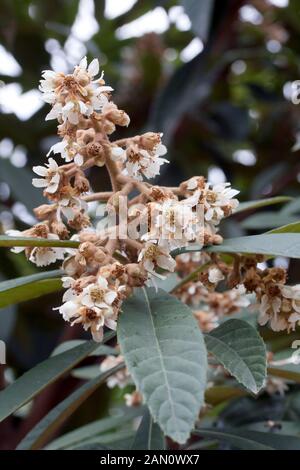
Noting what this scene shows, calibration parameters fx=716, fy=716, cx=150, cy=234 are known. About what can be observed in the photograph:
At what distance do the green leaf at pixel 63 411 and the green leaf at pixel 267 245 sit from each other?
0.24m

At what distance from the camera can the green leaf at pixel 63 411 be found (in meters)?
0.86

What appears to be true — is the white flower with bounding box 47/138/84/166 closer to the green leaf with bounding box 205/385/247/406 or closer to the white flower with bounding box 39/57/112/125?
the white flower with bounding box 39/57/112/125

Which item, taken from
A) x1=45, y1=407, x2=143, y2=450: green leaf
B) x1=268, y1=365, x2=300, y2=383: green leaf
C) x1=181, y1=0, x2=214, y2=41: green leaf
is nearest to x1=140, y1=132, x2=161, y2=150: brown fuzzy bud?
x1=268, y1=365, x2=300, y2=383: green leaf

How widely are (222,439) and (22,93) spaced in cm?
137

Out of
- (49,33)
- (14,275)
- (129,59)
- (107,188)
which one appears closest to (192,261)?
(14,275)

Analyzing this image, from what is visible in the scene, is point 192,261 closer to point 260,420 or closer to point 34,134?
point 260,420

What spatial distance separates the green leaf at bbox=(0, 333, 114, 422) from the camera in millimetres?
727

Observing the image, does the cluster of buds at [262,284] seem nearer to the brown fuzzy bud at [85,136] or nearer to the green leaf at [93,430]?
the brown fuzzy bud at [85,136]

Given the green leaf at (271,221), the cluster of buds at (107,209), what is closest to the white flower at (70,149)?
the cluster of buds at (107,209)

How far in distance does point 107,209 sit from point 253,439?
0.36m

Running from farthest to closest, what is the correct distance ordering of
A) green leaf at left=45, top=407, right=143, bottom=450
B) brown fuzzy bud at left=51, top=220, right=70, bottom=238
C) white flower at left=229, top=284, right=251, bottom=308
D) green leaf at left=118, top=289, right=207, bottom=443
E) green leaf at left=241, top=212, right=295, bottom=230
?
green leaf at left=241, top=212, right=295, bottom=230 → green leaf at left=45, top=407, right=143, bottom=450 → white flower at left=229, top=284, right=251, bottom=308 → brown fuzzy bud at left=51, top=220, right=70, bottom=238 → green leaf at left=118, top=289, right=207, bottom=443

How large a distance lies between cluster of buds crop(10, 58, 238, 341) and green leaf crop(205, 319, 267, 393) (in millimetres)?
64

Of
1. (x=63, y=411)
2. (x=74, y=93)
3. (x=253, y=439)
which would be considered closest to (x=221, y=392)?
(x=253, y=439)

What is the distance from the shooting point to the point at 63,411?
2.84ft
